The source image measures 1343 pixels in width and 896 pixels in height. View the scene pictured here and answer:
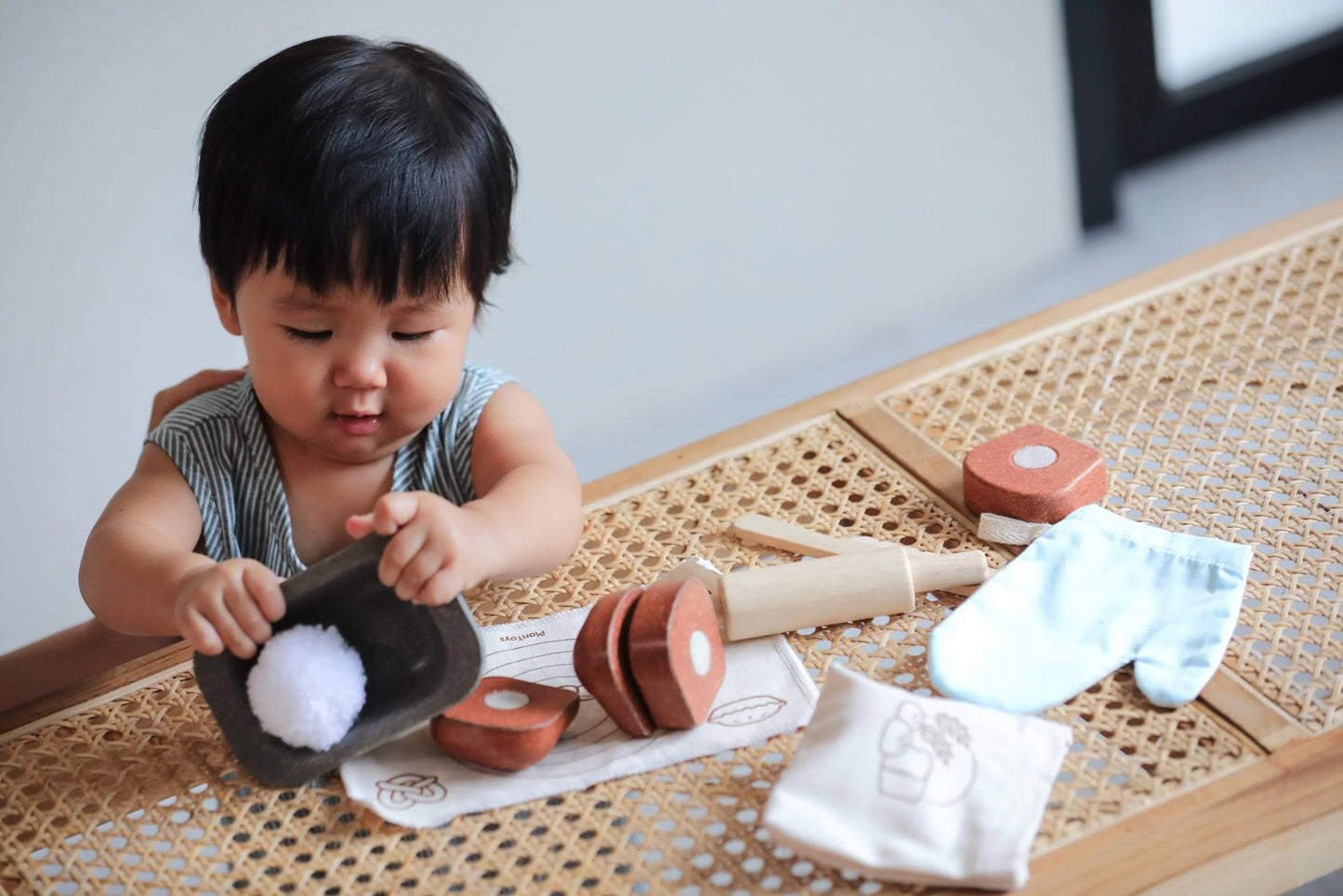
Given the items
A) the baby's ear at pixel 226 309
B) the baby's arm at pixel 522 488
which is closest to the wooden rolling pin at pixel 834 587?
the baby's arm at pixel 522 488

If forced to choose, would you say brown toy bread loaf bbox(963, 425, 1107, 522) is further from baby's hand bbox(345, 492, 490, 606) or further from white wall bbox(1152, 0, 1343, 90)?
white wall bbox(1152, 0, 1343, 90)

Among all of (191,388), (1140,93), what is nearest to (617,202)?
(191,388)

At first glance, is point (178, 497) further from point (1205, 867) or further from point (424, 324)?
point (1205, 867)

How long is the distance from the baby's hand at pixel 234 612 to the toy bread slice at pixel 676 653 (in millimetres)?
153

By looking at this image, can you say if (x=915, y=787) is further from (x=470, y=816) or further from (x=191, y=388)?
(x=191, y=388)

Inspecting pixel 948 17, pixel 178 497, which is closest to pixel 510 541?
pixel 178 497

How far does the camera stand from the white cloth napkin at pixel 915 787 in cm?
49

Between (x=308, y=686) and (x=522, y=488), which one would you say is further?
(x=522, y=488)

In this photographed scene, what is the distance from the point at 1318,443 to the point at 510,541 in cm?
43

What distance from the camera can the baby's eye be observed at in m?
0.67

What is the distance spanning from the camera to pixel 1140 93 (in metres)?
1.93

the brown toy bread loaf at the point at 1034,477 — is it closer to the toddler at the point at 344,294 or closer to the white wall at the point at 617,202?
the toddler at the point at 344,294

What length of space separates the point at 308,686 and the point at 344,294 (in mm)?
199

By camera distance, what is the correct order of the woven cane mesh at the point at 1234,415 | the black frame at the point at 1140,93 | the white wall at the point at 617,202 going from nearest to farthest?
the woven cane mesh at the point at 1234,415 → the white wall at the point at 617,202 → the black frame at the point at 1140,93
